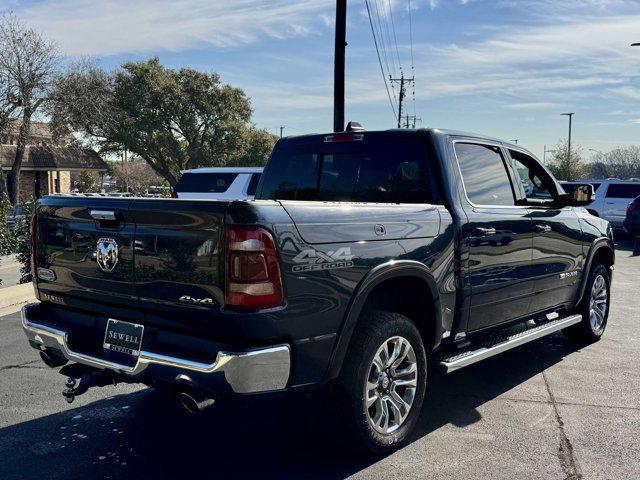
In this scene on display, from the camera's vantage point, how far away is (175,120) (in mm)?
49406

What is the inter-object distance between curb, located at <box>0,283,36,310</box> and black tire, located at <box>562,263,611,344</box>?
252 inches

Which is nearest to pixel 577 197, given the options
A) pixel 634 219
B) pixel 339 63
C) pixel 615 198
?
pixel 339 63

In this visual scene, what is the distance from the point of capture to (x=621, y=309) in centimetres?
868

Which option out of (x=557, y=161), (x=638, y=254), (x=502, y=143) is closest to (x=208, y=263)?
(x=502, y=143)

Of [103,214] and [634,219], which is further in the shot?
[634,219]

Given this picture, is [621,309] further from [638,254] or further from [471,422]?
[638,254]

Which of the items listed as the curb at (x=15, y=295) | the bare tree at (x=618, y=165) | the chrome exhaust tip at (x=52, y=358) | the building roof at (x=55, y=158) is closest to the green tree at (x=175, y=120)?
the building roof at (x=55, y=158)

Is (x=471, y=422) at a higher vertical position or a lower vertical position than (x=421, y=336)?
lower

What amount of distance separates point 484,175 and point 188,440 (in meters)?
2.90

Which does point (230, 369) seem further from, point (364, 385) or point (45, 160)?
point (45, 160)

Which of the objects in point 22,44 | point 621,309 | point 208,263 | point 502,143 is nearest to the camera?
point 208,263

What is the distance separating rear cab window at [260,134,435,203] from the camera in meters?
4.60

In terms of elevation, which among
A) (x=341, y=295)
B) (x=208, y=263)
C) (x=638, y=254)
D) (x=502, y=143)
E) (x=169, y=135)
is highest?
(x=169, y=135)

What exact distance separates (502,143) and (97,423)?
3.75 metres
